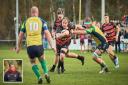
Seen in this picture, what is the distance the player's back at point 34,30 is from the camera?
50.0ft

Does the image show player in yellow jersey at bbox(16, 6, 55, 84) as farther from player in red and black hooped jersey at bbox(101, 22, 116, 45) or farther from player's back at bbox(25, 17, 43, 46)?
player in red and black hooped jersey at bbox(101, 22, 116, 45)

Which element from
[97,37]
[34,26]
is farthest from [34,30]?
[97,37]

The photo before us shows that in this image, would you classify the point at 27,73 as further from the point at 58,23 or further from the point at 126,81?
the point at 126,81

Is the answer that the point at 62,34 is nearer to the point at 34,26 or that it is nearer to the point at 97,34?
the point at 97,34

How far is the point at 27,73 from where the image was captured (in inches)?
752

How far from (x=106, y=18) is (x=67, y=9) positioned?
34.6m

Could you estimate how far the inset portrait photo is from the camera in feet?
48.4

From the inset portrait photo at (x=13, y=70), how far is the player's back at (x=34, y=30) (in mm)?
824

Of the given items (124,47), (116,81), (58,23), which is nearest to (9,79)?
(116,81)

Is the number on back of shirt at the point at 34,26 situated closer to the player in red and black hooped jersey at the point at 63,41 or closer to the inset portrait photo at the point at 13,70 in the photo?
the inset portrait photo at the point at 13,70

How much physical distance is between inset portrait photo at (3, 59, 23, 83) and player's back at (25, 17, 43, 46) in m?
0.82

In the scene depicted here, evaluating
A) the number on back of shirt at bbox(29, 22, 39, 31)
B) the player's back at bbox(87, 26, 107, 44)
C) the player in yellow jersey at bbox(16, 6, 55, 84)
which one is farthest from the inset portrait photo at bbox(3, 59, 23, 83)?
the player's back at bbox(87, 26, 107, 44)

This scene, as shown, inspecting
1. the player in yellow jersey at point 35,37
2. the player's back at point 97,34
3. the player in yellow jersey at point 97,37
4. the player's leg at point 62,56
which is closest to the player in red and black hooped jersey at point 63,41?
the player's leg at point 62,56

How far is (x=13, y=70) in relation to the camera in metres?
14.8
